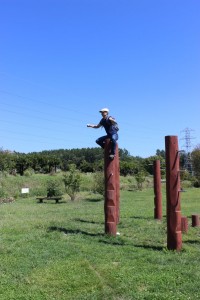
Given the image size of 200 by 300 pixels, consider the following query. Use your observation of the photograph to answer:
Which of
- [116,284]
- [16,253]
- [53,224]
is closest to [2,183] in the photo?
[53,224]

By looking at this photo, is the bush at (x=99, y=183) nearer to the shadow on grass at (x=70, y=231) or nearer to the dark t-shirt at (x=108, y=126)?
the shadow on grass at (x=70, y=231)

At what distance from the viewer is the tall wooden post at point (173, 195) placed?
856 cm

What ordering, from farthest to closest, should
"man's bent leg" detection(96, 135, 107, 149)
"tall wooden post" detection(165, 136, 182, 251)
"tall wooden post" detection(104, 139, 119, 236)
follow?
"man's bent leg" detection(96, 135, 107, 149)
"tall wooden post" detection(104, 139, 119, 236)
"tall wooden post" detection(165, 136, 182, 251)

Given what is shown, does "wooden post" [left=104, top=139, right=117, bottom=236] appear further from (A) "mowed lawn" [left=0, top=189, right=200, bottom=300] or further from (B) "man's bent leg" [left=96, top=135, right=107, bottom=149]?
(B) "man's bent leg" [left=96, top=135, right=107, bottom=149]

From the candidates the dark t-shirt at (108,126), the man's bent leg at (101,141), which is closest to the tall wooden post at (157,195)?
the man's bent leg at (101,141)

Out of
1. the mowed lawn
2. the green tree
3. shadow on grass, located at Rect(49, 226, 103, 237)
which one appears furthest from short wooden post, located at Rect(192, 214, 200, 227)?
the green tree

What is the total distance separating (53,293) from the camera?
5.72m

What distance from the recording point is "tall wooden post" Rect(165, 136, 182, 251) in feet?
28.1

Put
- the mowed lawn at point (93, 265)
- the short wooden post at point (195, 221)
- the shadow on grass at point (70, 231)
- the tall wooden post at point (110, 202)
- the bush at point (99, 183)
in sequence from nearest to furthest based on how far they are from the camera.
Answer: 1. the mowed lawn at point (93, 265)
2. the tall wooden post at point (110, 202)
3. the shadow on grass at point (70, 231)
4. the short wooden post at point (195, 221)
5. the bush at point (99, 183)

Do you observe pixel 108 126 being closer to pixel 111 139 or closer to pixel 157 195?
pixel 111 139

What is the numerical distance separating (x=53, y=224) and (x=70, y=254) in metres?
3.75

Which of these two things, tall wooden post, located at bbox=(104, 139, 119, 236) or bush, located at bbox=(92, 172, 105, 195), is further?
bush, located at bbox=(92, 172, 105, 195)

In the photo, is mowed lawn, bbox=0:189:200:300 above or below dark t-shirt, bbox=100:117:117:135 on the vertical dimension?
below

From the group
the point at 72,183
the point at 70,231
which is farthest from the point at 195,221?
the point at 72,183
